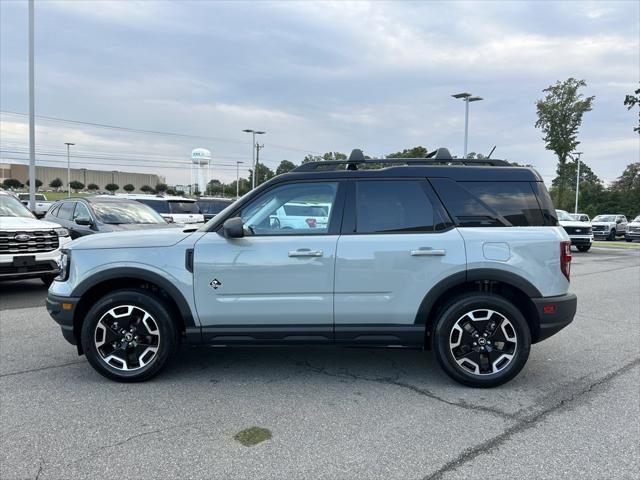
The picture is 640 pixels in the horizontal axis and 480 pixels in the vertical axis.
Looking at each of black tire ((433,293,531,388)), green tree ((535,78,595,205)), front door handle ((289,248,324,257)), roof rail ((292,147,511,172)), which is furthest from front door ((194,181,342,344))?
green tree ((535,78,595,205))

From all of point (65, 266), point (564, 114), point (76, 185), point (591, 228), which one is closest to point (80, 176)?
point (76, 185)

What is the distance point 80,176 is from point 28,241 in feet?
416

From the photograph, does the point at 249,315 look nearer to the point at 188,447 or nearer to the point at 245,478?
the point at 188,447

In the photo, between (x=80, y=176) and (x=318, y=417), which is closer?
(x=318, y=417)

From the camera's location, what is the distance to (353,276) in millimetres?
4129

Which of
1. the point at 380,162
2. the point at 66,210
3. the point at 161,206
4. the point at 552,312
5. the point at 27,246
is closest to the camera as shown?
the point at 552,312

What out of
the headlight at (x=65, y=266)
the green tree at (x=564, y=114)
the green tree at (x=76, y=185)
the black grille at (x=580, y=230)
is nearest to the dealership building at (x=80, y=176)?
the green tree at (x=76, y=185)

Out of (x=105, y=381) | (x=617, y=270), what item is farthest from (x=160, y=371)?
(x=617, y=270)

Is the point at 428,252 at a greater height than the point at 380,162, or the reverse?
the point at 380,162

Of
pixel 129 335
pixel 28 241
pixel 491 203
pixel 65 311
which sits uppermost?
pixel 491 203

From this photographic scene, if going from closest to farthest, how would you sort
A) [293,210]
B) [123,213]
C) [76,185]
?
[293,210] → [123,213] → [76,185]

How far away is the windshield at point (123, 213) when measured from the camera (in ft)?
34.1

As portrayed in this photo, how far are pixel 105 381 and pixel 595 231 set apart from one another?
36138 millimetres

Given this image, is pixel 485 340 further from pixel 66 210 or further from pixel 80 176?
pixel 80 176
